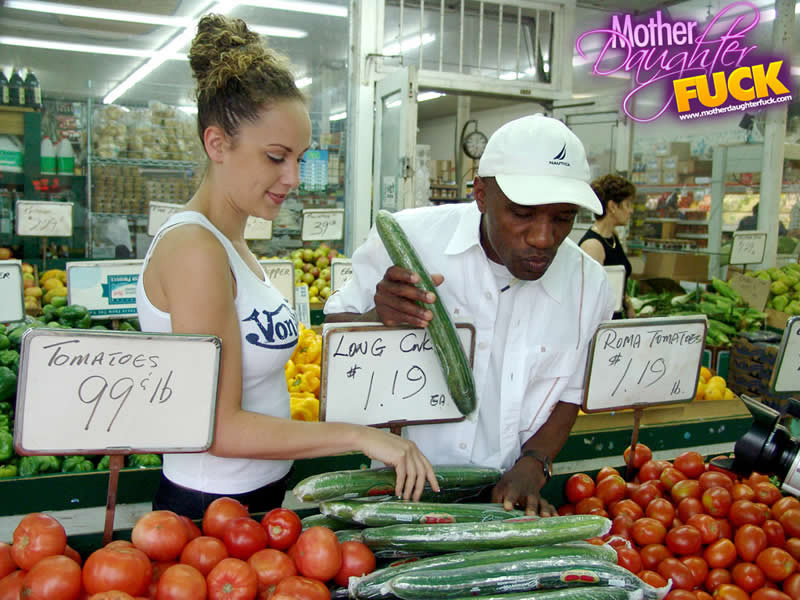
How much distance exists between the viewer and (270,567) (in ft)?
3.68

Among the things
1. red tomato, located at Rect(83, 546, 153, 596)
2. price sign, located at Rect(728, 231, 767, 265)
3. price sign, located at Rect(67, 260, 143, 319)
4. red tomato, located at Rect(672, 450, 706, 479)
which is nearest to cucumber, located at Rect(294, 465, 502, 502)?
red tomato, located at Rect(83, 546, 153, 596)

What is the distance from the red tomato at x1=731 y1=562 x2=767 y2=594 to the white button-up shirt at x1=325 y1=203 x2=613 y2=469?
0.56m

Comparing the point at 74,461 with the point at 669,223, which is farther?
the point at 669,223

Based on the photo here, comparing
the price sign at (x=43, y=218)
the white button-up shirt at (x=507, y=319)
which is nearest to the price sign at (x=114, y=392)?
the white button-up shirt at (x=507, y=319)

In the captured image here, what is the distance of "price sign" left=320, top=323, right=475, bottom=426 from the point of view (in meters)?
1.53

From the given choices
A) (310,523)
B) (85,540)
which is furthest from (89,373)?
(310,523)

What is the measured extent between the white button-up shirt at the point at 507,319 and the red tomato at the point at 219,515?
0.68 meters

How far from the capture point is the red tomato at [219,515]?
1.21 m

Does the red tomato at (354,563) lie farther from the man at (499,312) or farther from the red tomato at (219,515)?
the man at (499,312)

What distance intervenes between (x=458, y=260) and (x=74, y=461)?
1.53m

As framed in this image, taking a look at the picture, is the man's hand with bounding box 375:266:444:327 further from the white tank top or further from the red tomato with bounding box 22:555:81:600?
the red tomato with bounding box 22:555:81:600

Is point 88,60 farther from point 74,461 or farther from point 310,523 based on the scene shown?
point 310,523

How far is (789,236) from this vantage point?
7.63 meters

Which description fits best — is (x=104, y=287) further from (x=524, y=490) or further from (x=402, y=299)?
(x=524, y=490)
